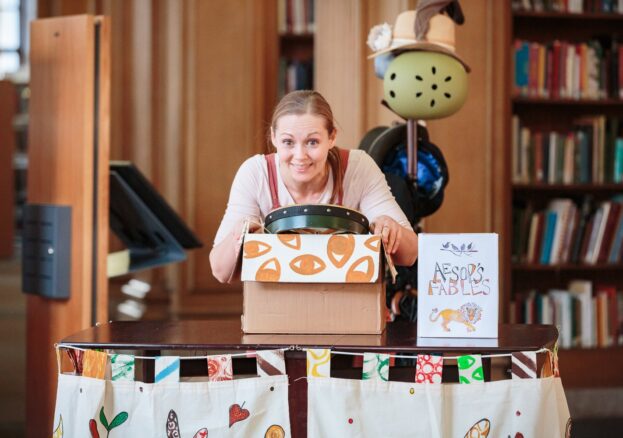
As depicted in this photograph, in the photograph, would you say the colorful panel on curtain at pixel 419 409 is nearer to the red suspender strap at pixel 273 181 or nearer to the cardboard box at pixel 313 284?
the cardboard box at pixel 313 284

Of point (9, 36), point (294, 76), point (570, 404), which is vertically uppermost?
point (9, 36)

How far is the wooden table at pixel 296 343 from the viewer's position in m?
2.05

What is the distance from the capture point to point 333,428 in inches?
79.6

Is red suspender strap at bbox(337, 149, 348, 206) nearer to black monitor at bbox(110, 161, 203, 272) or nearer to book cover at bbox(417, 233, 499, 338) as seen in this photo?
book cover at bbox(417, 233, 499, 338)

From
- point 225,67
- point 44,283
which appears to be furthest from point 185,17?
point 44,283

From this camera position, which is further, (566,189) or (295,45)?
(295,45)

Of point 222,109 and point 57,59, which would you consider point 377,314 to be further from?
point 222,109

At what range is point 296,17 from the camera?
5.82 metres

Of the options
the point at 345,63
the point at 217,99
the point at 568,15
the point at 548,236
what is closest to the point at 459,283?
the point at 345,63

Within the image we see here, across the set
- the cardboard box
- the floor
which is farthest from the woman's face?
the floor

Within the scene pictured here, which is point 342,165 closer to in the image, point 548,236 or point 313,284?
point 313,284

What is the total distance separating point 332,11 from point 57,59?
1.60 m

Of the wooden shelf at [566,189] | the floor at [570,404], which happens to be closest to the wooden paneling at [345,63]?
the wooden shelf at [566,189]

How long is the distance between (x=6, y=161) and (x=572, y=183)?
6036 mm
